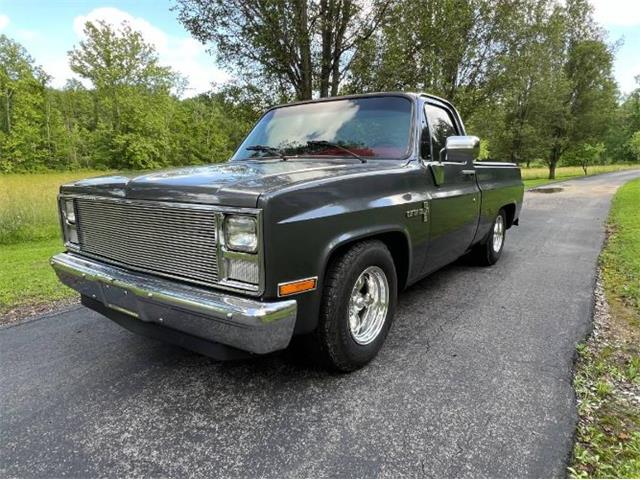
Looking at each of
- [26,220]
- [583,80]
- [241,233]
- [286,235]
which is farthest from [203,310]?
[583,80]

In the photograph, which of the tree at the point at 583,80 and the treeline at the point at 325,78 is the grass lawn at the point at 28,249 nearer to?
the treeline at the point at 325,78

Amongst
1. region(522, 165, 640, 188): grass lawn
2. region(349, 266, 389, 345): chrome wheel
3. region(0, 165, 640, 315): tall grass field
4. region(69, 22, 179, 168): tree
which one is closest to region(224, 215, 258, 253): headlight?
region(349, 266, 389, 345): chrome wheel

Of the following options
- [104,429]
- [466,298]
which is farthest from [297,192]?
[466,298]

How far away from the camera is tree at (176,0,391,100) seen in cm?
861

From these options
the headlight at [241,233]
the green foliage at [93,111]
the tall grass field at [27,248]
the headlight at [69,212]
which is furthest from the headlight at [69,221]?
the green foliage at [93,111]

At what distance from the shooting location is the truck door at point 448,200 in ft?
11.3

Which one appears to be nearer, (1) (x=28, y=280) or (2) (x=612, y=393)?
(2) (x=612, y=393)

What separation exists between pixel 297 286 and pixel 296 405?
0.75 meters

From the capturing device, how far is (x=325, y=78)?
970 centimetres

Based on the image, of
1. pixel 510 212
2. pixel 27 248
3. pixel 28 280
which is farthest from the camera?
pixel 27 248

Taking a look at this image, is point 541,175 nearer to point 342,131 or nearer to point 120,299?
point 342,131

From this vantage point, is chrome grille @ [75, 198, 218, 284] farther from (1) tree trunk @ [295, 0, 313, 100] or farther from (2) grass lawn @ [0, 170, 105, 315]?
(1) tree trunk @ [295, 0, 313, 100]

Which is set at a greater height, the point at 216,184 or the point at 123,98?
A: the point at 123,98

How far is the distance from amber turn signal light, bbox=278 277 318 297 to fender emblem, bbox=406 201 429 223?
3.66ft
